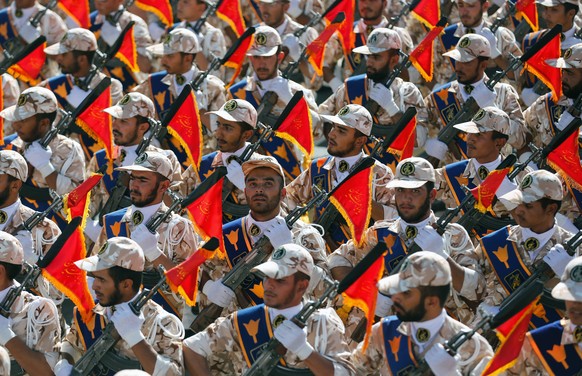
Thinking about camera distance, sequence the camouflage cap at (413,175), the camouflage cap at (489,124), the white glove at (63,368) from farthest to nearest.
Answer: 1. the camouflage cap at (489,124)
2. the camouflage cap at (413,175)
3. the white glove at (63,368)

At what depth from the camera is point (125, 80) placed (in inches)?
731

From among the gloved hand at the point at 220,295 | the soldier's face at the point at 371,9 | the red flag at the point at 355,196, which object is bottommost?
the gloved hand at the point at 220,295

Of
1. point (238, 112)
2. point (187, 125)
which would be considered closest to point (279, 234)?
point (238, 112)

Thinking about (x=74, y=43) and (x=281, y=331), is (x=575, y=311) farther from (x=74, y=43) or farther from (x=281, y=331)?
(x=74, y=43)

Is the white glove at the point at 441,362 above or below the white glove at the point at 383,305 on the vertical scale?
above

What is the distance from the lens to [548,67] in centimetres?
1533

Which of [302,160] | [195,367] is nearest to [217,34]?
[302,160]

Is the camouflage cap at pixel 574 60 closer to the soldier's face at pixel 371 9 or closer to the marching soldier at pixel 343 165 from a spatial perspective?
the marching soldier at pixel 343 165

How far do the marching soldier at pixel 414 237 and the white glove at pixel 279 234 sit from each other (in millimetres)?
474

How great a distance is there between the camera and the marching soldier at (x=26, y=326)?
11.4 metres

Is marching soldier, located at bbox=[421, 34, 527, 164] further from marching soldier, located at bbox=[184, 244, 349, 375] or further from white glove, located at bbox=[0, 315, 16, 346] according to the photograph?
white glove, located at bbox=[0, 315, 16, 346]

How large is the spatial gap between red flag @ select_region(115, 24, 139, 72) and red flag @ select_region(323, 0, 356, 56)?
234 centimetres

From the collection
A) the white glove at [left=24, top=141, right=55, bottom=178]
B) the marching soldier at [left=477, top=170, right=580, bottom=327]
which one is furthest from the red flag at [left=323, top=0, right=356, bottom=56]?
the marching soldier at [left=477, top=170, right=580, bottom=327]

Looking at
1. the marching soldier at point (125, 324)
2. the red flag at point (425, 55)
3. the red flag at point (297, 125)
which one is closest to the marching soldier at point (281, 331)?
the marching soldier at point (125, 324)
